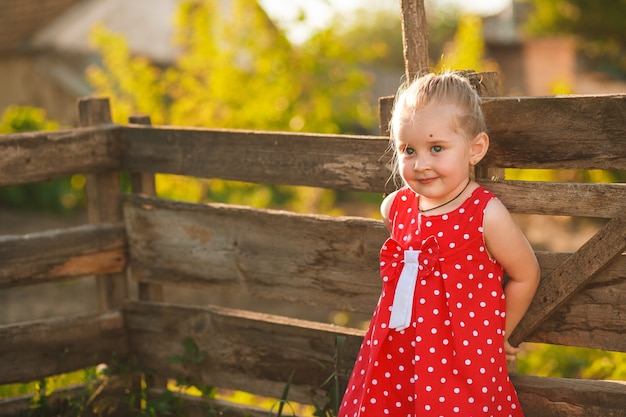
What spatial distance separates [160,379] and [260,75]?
4.83 meters

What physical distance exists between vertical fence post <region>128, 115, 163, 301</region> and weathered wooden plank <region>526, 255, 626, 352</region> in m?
2.01

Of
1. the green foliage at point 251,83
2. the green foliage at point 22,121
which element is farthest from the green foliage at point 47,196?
the green foliage at point 251,83

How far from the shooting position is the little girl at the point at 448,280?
298cm

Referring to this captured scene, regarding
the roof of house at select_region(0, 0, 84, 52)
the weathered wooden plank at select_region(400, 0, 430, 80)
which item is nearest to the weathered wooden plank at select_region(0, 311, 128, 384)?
the weathered wooden plank at select_region(400, 0, 430, 80)

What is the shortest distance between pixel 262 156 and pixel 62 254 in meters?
1.10

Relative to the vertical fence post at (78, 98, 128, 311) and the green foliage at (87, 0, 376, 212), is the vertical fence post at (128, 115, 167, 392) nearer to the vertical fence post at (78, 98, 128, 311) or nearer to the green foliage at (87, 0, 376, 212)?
the vertical fence post at (78, 98, 128, 311)

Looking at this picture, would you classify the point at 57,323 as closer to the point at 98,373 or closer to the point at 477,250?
the point at 98,373

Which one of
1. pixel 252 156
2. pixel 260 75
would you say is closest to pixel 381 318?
pixel 252 156

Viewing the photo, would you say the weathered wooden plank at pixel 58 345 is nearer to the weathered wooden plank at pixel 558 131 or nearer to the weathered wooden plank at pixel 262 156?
the weathered wooden plank at pixel 262 156

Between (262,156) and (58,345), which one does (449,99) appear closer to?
(262,156)

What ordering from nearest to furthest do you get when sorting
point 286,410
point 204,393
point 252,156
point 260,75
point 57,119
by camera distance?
point 252,156 → point 204,393 → point 286,410 → point 260,75 → point 57,119

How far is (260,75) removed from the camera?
28.9ft

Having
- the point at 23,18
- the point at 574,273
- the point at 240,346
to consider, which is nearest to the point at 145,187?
the point at 240,346

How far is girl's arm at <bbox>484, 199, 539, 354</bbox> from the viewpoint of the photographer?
297cm
